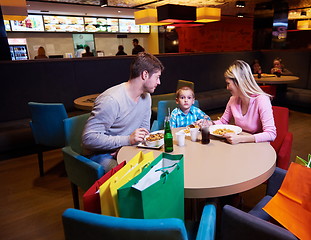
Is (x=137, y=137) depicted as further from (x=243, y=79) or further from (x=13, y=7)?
(x=13, y=7)

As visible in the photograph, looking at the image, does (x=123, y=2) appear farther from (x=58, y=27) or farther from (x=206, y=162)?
(x=206, y=162)

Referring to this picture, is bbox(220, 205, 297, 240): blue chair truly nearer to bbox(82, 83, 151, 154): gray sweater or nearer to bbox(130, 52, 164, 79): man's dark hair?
bbox(82, 83, 151, 154): gray sweater

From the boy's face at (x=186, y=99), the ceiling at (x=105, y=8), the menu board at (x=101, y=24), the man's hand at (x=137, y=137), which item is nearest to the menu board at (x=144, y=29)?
the ceiling at (x=105, y=8)

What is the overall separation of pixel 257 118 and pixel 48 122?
2108mm

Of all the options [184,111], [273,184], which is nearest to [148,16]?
[184,111]

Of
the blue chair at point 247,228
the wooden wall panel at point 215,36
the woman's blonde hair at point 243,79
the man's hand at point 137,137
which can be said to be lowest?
the blue chair at point 247,228

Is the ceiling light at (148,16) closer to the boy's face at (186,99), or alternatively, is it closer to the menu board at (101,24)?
the menu board at (101,24)

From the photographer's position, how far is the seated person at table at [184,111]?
2.42 m

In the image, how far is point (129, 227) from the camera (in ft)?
2.43

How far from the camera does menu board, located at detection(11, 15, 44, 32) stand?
314 inches

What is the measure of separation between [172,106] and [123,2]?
22.2ft

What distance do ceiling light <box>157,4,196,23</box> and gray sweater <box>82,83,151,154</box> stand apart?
16.8 ft

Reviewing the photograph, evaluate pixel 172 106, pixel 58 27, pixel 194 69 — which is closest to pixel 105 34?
pixel 58 27

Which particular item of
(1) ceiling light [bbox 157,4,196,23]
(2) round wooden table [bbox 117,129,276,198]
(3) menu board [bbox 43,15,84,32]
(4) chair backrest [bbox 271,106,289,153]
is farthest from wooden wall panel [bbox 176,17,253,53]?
(2) round wooden table [bbox 117,129,276,198]
